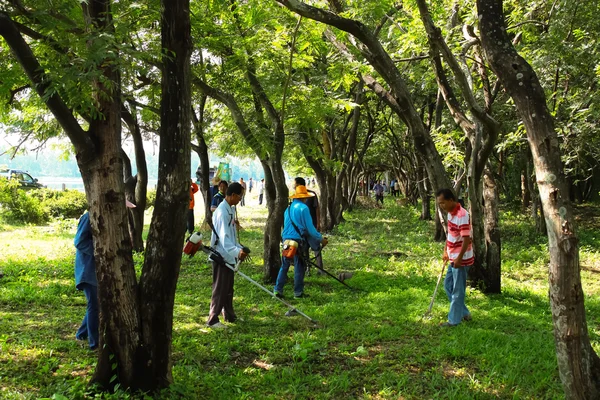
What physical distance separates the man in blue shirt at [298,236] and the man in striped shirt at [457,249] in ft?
7.36

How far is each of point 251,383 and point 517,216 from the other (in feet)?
57.3

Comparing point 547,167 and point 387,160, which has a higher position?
point 387,160

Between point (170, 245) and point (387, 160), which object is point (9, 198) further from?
point (387, 160)

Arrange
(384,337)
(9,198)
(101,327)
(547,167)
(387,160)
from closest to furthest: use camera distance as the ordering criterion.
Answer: (547,167), (101,327), (384,337), (9,198), (387,160)

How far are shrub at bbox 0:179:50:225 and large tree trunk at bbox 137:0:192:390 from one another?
15685 millimetres

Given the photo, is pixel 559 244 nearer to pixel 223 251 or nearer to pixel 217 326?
pixel 223 251

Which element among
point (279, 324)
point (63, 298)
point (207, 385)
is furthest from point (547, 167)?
point (63, 298)

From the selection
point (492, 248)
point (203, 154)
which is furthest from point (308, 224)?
point (203, 154)

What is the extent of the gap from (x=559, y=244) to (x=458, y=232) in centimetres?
290

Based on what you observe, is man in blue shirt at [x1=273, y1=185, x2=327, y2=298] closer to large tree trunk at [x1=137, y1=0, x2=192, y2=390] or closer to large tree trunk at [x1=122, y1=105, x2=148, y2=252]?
large tree trunk at [x1=137, y1=0, x2=192, y2=390]

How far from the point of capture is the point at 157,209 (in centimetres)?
387

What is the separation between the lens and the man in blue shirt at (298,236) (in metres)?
7.52

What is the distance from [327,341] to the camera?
5.52 metres

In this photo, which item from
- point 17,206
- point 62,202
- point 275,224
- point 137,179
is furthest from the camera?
point 62,202
